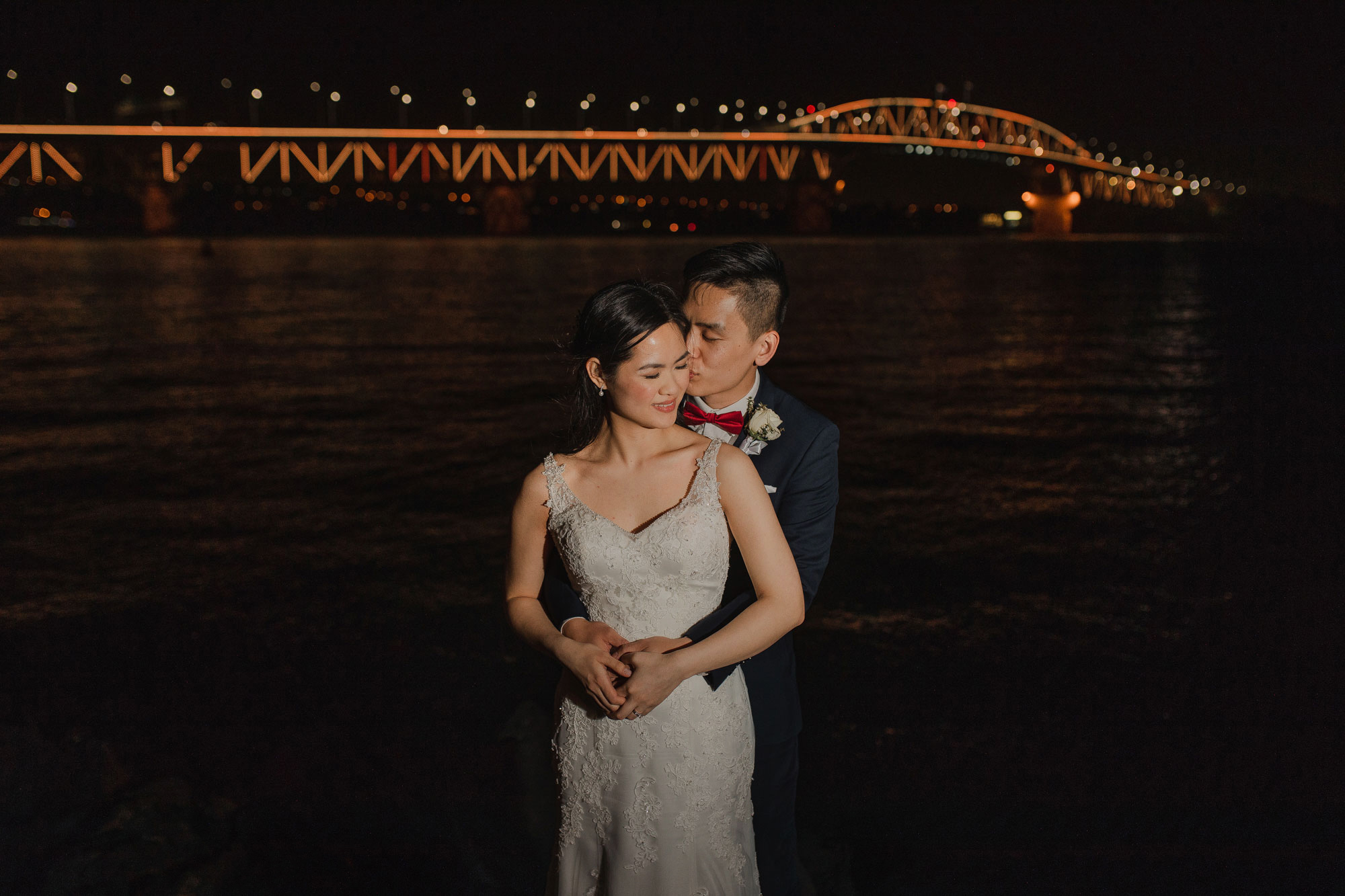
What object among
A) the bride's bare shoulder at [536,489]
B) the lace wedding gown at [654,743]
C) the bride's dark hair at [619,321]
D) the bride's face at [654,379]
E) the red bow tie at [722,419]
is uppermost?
the bride's dark hair at [619,321]

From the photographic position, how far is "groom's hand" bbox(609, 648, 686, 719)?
2170mm

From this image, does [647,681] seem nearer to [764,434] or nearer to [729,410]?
[764,434]

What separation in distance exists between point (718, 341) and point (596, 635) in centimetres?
77

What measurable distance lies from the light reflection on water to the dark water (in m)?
0.06

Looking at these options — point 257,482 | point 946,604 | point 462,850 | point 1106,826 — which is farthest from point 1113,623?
point 257,482

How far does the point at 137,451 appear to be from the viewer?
1149 centimetres

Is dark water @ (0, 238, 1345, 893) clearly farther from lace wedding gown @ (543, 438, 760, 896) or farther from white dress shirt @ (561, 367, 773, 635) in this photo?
white dress shirt @ (561, 367, 773, 635)

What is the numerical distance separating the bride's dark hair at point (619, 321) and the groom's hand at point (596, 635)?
526 millimetres

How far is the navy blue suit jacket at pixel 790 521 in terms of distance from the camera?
2.52 metres

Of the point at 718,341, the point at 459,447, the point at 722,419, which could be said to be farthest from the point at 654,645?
the point at 459,447

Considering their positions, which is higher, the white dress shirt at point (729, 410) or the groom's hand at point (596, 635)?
the white dress shirt at point (729, 410)

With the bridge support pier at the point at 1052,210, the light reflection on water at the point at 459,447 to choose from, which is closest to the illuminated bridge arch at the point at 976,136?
the bridge support pier at the point at 1052,210

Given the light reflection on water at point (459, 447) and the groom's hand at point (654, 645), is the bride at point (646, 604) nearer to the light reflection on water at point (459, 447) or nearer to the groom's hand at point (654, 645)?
the groom's hand at point (654, 645)

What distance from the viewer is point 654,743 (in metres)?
2.36
